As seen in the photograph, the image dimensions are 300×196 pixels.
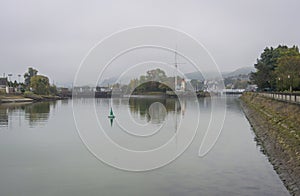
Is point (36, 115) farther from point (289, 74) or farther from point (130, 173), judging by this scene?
point (289, 74)

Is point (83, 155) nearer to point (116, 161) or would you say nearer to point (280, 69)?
point (116, 161)

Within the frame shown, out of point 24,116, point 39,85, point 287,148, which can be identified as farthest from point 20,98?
point 287,148

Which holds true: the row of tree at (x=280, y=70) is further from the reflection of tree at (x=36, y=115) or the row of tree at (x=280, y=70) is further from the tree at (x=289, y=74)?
the reflection of tree at (x=36, y=115)

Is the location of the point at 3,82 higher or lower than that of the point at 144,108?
higher

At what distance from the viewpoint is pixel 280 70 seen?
135 ft

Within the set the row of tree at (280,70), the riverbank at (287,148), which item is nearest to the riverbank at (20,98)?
the row of tree at (280,70)

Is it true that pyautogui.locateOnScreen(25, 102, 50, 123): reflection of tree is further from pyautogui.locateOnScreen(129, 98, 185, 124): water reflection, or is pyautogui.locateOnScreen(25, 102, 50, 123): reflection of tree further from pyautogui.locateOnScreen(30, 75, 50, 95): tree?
pyautogui.locateOnScreen(30, 75, 50, 95): tree

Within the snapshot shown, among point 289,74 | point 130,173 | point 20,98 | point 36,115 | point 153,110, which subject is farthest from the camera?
point 20,98

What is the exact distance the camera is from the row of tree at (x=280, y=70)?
37.9 m

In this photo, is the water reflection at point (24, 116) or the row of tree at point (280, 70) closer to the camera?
the water reflection at point (24, 116)

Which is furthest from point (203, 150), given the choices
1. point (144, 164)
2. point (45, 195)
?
point (45, 195)

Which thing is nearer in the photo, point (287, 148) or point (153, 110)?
point (287, 148)

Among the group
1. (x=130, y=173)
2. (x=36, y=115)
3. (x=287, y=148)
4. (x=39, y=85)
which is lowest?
(x=130, y=173)

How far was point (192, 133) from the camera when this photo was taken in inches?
703
